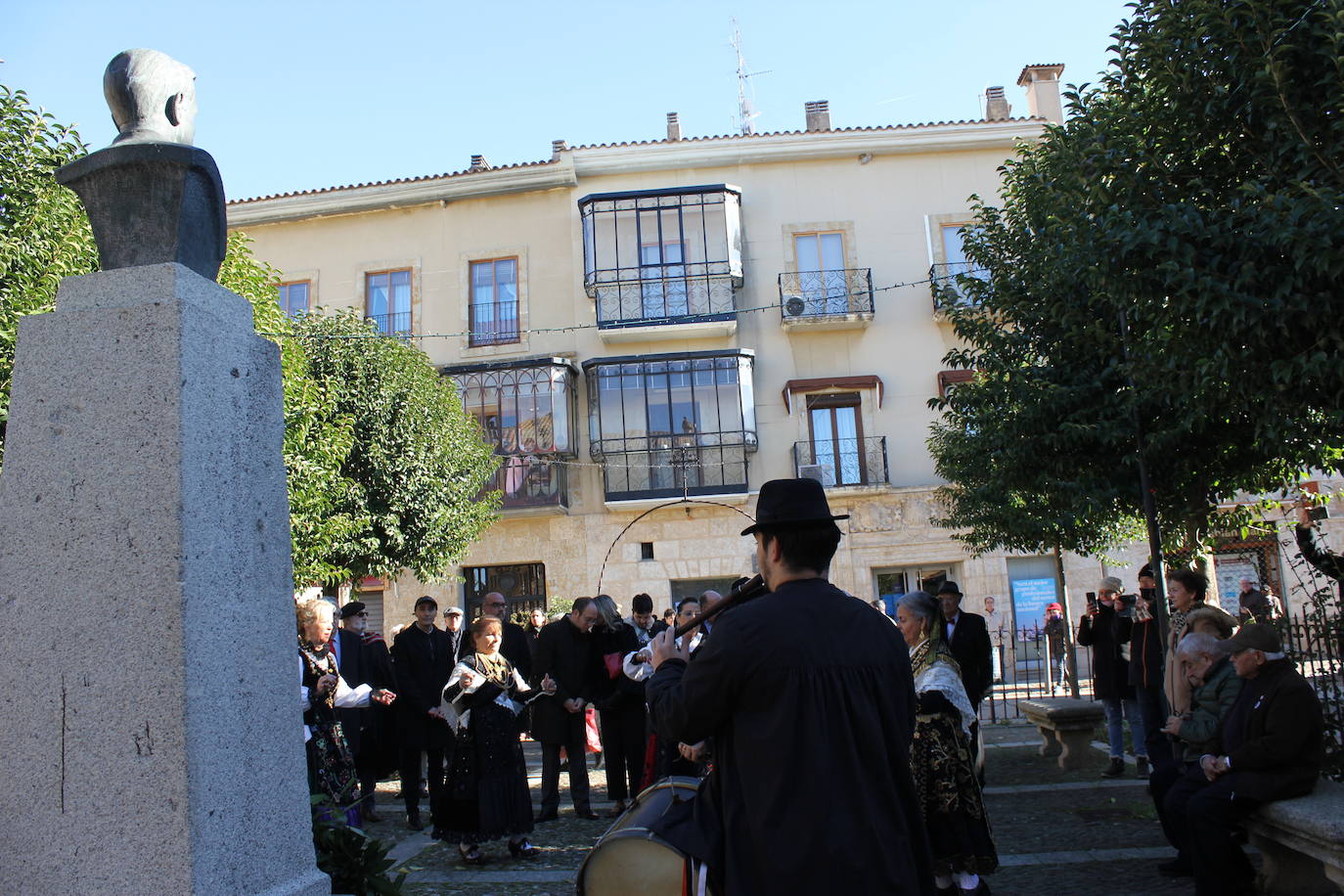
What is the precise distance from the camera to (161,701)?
10.3 feet

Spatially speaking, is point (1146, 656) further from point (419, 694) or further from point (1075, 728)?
point (419, 694)

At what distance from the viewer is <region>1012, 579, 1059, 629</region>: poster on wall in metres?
23.8

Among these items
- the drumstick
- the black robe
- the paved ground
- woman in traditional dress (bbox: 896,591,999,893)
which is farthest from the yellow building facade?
the black robe

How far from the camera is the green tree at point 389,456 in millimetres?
17078

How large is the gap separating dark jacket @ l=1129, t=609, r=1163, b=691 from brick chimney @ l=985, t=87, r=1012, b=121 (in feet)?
67.9

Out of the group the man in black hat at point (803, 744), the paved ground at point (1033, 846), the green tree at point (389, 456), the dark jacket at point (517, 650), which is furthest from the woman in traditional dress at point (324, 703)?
the green tree at point (389, 456)

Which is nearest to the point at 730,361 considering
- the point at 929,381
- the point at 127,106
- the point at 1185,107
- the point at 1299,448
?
the point at 929,381

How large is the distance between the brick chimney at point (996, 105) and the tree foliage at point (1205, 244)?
1845 cm

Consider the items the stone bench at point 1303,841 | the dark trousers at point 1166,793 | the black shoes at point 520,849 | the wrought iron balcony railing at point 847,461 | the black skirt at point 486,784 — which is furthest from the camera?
the wrought iron balcony railing at point 847,461

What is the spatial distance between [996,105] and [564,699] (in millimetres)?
23172

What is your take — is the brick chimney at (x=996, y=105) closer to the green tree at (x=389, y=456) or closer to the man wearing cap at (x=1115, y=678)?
the green tree at (x=389, y=456)

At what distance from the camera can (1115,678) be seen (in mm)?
9555

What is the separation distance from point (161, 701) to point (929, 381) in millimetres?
22784

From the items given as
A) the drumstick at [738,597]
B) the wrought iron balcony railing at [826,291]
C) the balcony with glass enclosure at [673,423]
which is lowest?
the drumstick at [738,597]
